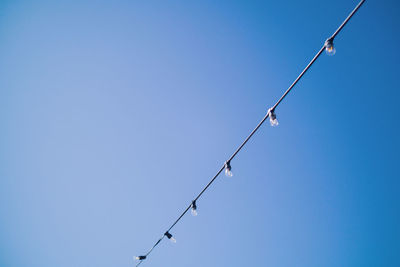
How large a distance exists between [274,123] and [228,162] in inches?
49.8

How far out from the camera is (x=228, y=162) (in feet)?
13.9

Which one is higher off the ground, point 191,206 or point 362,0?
point 362,0

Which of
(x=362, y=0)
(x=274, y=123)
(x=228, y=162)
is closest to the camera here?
(x=362, y=0)

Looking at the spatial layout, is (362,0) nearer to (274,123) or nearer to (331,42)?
(331,42)

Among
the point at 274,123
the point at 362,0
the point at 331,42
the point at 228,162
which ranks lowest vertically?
the point at 228,162

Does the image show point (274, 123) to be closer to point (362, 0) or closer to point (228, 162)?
point (228, 162)

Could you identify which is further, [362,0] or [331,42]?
[331,42]

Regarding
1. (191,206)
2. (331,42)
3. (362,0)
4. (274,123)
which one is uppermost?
(362,0)

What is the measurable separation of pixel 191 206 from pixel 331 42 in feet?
14.1

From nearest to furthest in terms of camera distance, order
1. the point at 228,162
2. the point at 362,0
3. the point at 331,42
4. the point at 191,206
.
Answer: the point at 362,0 < the point at 331,42 < the point at 228,162 < the point at 191,206

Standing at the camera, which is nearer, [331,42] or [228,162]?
[331,42]

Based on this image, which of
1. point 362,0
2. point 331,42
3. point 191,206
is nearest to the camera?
point 362,0

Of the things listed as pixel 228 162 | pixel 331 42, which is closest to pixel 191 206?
pixel 228 162

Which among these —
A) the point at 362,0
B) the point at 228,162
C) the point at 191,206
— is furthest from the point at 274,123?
the point at 191,206
